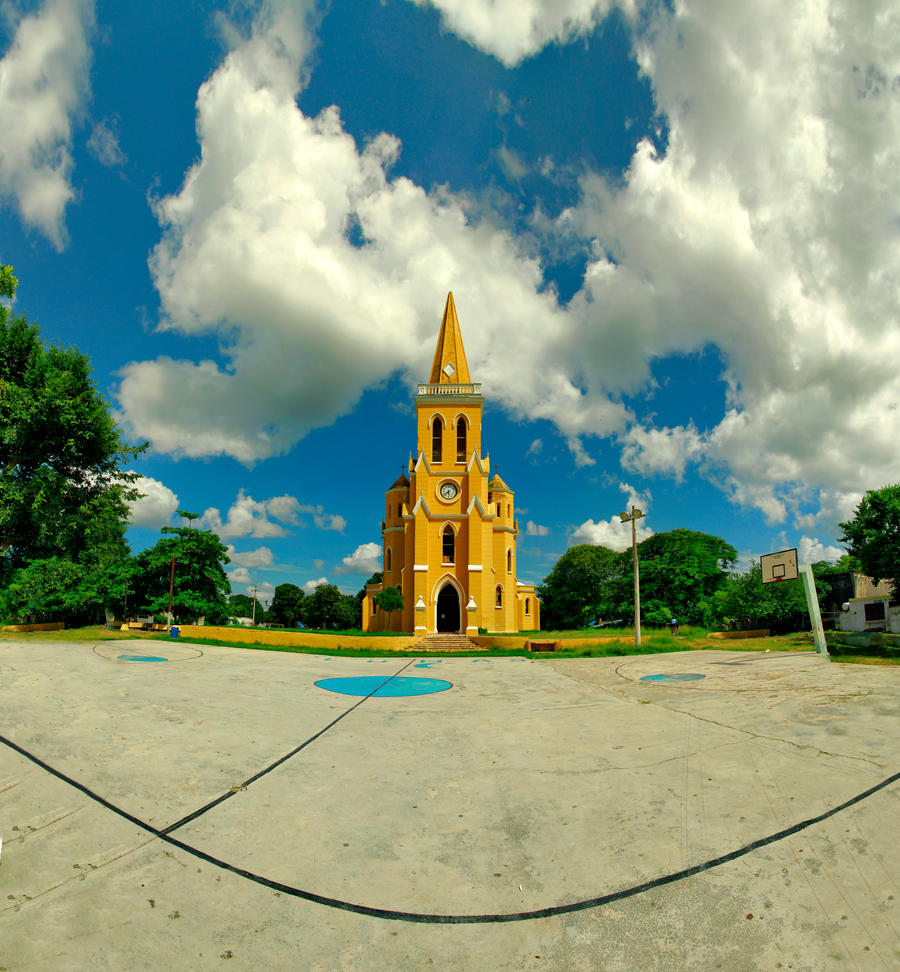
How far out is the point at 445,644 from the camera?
28.9m

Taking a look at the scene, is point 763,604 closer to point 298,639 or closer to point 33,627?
point 298,639

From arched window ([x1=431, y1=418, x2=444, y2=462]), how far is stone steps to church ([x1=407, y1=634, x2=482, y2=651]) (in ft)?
46.8

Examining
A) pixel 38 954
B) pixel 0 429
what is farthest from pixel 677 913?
pixel 0 429

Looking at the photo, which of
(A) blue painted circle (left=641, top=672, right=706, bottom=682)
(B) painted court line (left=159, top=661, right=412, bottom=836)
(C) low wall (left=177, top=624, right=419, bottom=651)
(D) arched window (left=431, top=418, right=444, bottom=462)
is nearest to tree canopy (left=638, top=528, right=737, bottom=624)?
(D) arched window (left=431, top=418, right=444, bottom=462)

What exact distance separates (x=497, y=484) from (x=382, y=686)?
1192 inches

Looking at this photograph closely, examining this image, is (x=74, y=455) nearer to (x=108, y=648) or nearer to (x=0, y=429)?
(x=0, y=429)

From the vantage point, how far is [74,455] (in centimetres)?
2566

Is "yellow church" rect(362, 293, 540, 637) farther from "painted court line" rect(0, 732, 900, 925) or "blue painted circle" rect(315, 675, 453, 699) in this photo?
"painted court line" rect(0, 732, 900, 925)

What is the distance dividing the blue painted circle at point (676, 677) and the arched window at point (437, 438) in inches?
1110

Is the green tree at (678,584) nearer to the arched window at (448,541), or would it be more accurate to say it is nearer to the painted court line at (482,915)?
the arched window at (448,541)

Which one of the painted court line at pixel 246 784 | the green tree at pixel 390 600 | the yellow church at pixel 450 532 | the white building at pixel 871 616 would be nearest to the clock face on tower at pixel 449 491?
the yellow church at pixel 450 532

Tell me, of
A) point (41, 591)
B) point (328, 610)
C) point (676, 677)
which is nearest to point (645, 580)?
point (676, 677)

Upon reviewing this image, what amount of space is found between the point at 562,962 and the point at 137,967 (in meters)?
2.29

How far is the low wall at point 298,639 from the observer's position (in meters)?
25.7
